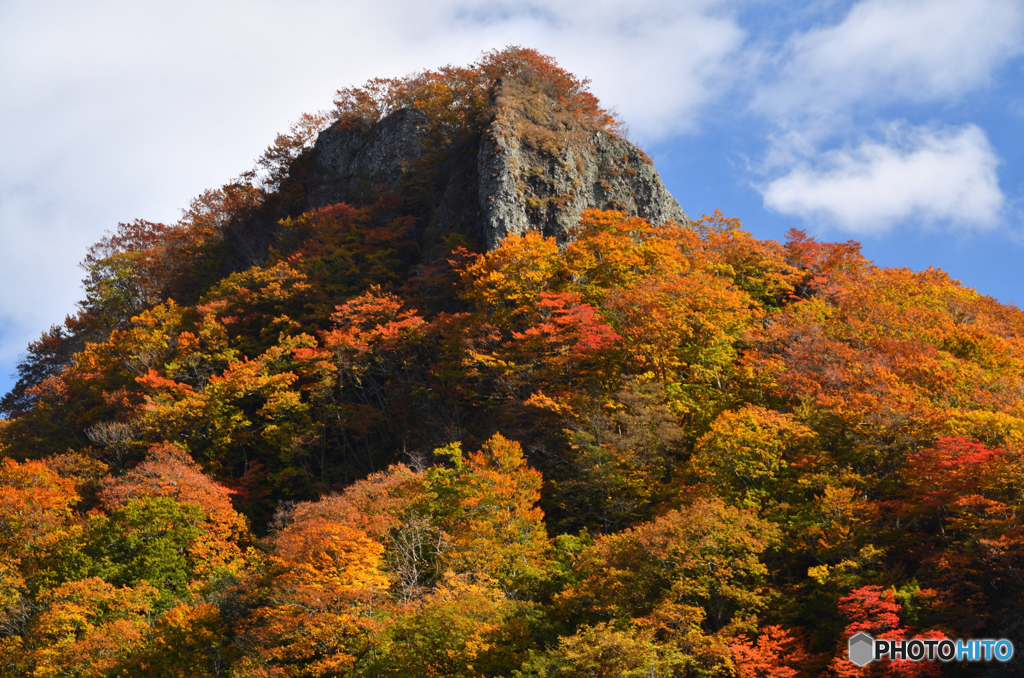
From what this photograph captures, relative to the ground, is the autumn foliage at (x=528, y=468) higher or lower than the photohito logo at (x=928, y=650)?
higher

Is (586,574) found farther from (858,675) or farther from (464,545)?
(858,675)

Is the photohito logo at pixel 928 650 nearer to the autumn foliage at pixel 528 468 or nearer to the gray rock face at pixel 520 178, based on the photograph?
the autumn foliage at pixel 528 468

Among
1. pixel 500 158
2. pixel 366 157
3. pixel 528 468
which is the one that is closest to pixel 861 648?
pixel 528 468

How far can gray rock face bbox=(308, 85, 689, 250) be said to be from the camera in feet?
117

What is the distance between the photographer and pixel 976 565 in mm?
15609

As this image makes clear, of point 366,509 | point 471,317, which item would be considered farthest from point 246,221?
point 366,509

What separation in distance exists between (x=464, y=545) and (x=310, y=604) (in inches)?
162

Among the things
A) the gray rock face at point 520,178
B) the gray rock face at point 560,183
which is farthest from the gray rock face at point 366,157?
the gray rock face at point 560,183

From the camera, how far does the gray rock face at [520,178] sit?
1409 inches

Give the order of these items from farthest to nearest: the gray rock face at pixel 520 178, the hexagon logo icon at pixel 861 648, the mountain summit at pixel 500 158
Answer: the mountain summit at pixel 500 158 → the gray rock face at pixel 520 178 → the hexagon logo icon at pixel 861 648

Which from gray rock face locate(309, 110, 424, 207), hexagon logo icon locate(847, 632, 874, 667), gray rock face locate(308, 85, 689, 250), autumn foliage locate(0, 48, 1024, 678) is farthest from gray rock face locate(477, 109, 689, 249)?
hexagon logo icon locate(847, 632, 874, 667)

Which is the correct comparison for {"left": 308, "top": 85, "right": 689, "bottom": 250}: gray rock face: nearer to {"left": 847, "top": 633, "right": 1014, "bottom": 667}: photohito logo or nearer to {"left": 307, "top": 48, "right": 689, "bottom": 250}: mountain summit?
{"left": 307, "top": 48, "right": 689, "bottom": 250}: mountain summit

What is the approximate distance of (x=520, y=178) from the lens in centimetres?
3666

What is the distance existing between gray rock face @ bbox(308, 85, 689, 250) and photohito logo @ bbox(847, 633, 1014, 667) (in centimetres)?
2293
